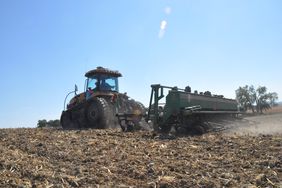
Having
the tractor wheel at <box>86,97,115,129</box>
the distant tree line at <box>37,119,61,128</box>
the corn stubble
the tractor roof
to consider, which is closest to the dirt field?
the corn stubble

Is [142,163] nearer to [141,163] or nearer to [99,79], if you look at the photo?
[141,163]

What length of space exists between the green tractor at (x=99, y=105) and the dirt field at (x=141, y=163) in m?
4.98

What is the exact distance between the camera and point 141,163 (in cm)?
756

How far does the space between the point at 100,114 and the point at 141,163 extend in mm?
8501

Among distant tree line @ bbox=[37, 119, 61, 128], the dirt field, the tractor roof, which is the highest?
the tractor roof

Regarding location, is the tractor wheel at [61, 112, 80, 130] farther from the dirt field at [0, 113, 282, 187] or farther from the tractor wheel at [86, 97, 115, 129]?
the dirt field at [0, 113, 282, 187]

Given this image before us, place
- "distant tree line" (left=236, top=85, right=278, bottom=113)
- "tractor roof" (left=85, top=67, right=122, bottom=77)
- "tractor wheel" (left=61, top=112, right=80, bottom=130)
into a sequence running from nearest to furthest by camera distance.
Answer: "tractor roof" (left=85, top=67, right=122, bottom=77), "tractor wheel" (left=61, top=112, right=80, bottom=130), "distant tree line" (left=236, top=85, right=278, bottom=113)

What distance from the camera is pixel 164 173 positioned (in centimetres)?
673

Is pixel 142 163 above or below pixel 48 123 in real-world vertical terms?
below

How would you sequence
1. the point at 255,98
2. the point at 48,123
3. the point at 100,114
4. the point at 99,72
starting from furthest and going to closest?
the point at 255,98
the point at 48,123
the point at 99,72
the point at 100,114

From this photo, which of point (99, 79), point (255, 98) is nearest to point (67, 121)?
point (99, 79)

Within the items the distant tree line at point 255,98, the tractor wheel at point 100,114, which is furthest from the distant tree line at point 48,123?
the distant tree line at point 255,98

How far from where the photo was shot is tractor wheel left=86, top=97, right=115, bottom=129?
1589 centimetres

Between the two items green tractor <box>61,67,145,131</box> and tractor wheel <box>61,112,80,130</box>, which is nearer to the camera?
green tractor <box>61,67,145,131</box>
